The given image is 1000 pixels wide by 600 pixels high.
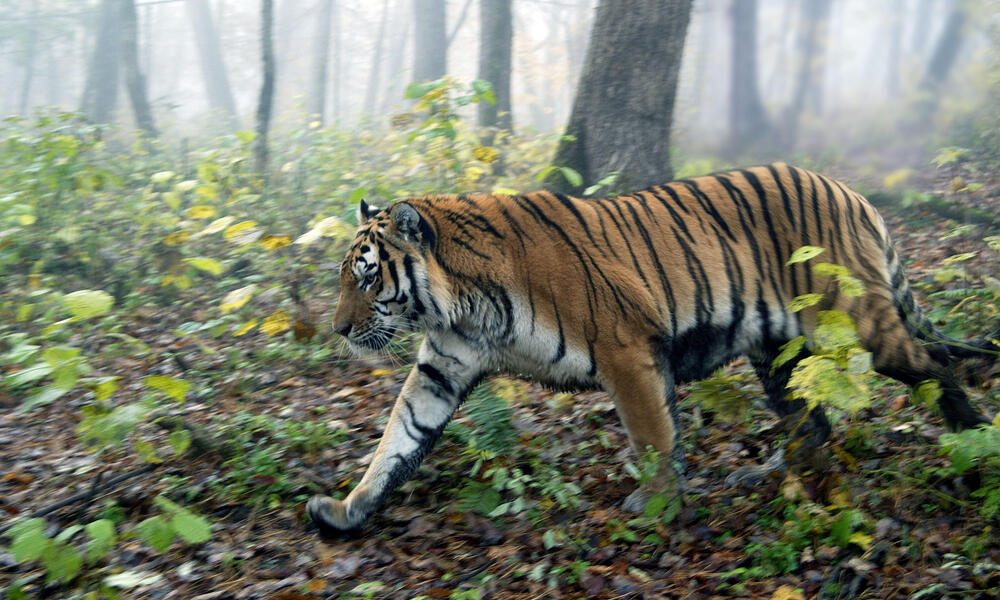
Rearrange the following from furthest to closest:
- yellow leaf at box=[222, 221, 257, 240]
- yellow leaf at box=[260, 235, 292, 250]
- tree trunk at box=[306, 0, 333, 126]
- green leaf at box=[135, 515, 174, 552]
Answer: tree trunk at box=[306, 0, 333, 126]
yellow leaf at box=[260, 235, 292, 250]
yellow leaf at box=[222, 221, 257, 240]
green leaf at box=[135, 515, 174, 552]

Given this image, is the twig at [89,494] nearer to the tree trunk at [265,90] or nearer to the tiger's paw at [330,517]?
the tiger's paw at [330,517]

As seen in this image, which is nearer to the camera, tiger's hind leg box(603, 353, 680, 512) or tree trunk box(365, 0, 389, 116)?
tiger's hind leg box(603, 353, 680, 512)

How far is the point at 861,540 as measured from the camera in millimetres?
3229

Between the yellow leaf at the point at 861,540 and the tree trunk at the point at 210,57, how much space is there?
2919 centimetres

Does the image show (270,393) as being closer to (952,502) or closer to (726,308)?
(726,308)

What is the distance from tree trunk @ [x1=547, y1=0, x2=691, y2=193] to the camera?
726 cm

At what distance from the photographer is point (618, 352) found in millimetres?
3887

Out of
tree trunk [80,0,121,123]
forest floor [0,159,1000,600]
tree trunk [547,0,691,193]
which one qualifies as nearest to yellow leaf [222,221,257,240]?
forest floor [0,159,1000,600]

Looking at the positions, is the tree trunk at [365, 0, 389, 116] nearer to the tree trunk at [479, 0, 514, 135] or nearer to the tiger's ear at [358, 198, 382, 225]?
the tree trunk at [479, 0, 514, 135]

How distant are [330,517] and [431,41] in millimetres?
16253

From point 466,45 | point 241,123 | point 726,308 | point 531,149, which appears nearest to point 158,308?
point 531,149

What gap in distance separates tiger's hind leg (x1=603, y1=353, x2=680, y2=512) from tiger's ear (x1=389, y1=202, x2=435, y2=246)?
1213mm

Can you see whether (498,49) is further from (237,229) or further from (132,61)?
(237,229)

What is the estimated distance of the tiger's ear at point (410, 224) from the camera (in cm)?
396
